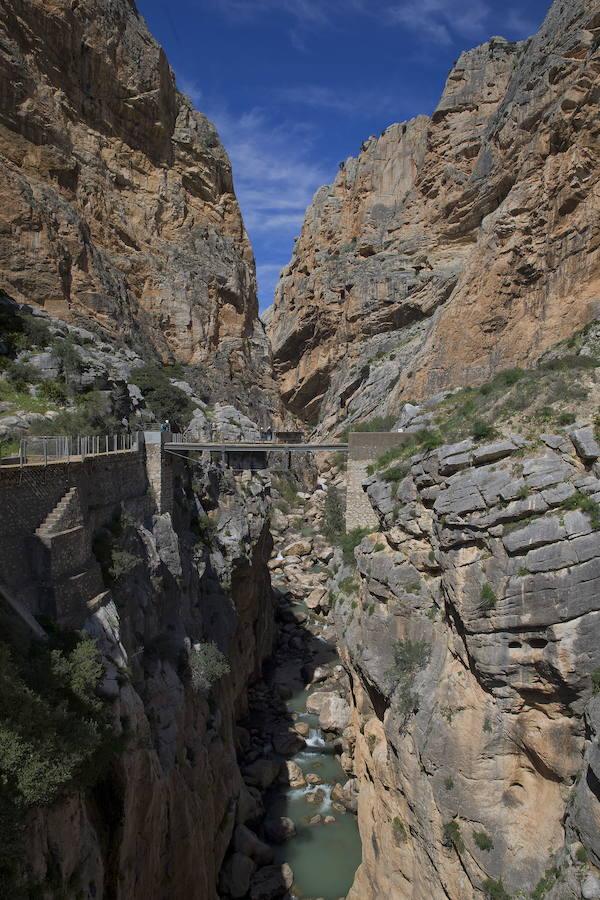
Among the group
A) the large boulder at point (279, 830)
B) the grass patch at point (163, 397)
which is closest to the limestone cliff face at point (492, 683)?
the large boulder at point (279, 830)

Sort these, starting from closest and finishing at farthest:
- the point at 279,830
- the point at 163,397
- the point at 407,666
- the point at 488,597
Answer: the point at 488,597, the point at 407,666, the point at 279,830, the point at 163,397

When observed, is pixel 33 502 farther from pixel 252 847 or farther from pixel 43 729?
pixel 252 847

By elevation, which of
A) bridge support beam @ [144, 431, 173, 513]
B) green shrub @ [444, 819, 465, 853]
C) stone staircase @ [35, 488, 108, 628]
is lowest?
green shrub @ [444, 819, 465, 853]

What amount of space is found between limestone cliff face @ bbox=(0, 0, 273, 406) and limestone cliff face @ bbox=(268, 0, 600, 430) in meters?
7.17

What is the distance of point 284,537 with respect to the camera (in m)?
40.9

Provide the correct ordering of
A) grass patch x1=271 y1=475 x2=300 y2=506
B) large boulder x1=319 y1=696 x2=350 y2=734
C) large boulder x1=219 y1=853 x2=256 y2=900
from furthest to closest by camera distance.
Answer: grass patch x1=271 y1=475 x2=300 y2=506 < large boulder x1=319 y1=696 x2=350 y2=734 < large boulder x1=219 y1=853 x2=256 y2=900

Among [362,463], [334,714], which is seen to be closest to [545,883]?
[362,463]

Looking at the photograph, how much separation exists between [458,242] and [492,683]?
117 feet

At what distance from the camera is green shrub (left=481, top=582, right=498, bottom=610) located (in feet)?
35.4

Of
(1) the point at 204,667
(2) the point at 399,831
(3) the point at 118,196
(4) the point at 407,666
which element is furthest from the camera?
(3) the point at 118,196

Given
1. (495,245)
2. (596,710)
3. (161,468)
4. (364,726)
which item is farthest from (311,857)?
(495,245)

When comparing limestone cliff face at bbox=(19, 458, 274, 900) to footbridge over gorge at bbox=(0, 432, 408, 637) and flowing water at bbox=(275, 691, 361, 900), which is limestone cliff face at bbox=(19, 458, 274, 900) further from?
flowing water at bbox=(275, 691, 361, 900)

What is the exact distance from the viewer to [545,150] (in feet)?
81.7

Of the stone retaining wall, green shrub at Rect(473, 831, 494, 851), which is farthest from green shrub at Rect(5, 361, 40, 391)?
green shrub at Rect(473, 831, 494, 851)
